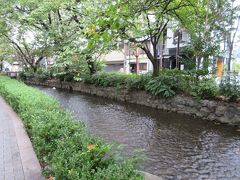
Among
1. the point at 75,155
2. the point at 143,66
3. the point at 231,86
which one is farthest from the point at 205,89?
the point at 143,66

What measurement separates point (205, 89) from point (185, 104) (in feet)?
4.18

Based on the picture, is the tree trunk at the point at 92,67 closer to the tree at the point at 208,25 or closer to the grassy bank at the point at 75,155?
the tree at the point at 208,25

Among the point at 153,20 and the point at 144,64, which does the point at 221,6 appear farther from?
the point at 144,64

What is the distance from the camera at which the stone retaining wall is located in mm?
9360

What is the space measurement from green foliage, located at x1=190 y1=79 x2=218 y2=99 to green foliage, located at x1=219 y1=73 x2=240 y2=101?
1.58 feet

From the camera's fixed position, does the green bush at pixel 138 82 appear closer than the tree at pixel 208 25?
No

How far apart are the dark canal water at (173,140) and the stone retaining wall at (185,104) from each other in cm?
41

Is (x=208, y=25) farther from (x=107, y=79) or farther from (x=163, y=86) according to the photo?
(x=107, y=79)

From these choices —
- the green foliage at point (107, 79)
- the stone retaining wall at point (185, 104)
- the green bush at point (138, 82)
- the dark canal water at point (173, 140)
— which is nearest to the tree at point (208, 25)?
the stone retaining wall at point (185, 104)

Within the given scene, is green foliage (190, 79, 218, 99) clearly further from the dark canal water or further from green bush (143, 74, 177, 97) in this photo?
green bush (143, 74, 177, 97)

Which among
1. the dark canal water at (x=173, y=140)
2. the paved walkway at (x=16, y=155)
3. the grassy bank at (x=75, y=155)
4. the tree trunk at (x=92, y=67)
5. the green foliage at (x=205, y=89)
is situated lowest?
the dark canal water at (x=173, y=140)

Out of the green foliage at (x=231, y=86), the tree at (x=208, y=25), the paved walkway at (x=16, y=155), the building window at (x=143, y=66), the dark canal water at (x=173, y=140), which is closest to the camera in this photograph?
the paved walkway at (x=16, y=155)

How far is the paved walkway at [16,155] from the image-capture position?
13.3 ft

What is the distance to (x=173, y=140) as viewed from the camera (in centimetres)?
765
